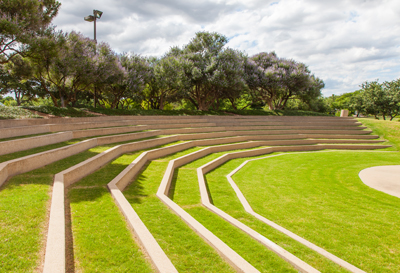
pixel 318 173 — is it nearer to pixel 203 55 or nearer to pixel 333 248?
pixel 333 248

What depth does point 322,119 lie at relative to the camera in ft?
83.7

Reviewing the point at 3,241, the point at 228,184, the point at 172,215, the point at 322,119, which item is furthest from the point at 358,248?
the point at 322,119

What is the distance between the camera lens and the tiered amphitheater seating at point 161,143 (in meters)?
3.25

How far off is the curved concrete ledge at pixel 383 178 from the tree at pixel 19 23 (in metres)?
18.6

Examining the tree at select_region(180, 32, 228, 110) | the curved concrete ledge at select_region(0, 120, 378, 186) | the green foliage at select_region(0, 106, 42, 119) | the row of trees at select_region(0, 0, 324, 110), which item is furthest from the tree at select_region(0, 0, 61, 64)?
the tree at select_region(180, 32, 228, 110)

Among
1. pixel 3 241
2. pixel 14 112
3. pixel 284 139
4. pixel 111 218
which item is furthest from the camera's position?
pixel 284 139

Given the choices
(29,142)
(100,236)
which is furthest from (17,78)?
(100,236)

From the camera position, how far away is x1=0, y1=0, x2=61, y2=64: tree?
12187 mm

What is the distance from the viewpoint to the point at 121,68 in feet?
73.0

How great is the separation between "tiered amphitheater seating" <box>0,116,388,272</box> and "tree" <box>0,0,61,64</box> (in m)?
5.12

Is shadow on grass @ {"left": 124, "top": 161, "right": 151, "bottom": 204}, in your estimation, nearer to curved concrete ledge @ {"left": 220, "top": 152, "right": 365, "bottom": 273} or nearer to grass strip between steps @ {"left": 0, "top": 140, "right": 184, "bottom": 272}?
grass strip between steps @ {"left": 0, "top": 140, "right": 184, "bottom": 272}

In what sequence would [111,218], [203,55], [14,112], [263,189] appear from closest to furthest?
[111,218]
[263,189]
[14,112]
[203,55]

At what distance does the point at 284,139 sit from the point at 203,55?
15161mm

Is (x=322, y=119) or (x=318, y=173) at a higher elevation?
(x=322, y=119)
